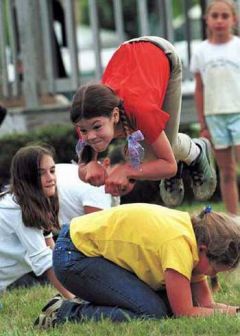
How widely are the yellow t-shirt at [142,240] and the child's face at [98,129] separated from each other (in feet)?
1.15

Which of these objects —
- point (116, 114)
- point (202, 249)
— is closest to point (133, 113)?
point (116, 114)

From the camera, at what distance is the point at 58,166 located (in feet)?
21.8

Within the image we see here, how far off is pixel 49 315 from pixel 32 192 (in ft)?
2.78

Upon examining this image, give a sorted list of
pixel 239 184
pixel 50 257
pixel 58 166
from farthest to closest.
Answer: pixel 239 184, pixel 58 166, pixel 50 257

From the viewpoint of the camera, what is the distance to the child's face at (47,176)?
5426 mm

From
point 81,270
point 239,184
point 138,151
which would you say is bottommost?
point 239,184

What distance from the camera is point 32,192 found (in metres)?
5.38

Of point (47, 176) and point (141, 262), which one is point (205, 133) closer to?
point (47, 176)

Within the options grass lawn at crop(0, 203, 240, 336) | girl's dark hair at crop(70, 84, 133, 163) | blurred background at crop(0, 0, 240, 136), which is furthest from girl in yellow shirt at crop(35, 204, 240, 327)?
blurred background at crop(0, 0, 240, 136)

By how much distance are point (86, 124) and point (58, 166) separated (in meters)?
1.88

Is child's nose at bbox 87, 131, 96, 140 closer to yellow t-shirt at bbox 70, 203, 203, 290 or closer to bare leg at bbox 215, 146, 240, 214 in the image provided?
yellow t-shirt at bbox 70, 203, 203, 290

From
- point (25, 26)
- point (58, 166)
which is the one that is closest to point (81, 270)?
point (58, 166)

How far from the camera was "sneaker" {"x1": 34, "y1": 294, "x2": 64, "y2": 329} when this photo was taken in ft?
15.5

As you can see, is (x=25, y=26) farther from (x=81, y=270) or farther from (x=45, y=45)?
(x=81, y=270)
